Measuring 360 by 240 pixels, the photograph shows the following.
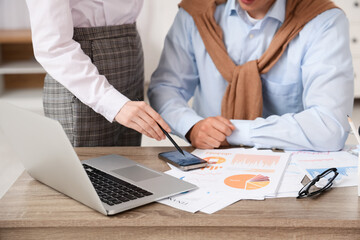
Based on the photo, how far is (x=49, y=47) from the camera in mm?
1303

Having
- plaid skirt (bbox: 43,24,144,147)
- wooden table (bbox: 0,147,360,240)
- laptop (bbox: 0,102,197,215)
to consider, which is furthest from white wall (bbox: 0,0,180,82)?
wooden table (bbox: 0,147,360,240)

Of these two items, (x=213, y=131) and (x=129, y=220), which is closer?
(x=129, y=220)

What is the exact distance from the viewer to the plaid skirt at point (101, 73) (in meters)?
1.49

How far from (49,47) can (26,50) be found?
11.1 feet

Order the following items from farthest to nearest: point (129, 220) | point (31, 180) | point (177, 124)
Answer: point (177, 124) → point (31, 180) → point (129, 220)

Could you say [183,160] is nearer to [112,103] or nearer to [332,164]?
[112,103]

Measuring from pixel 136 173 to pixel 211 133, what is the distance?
311 mm

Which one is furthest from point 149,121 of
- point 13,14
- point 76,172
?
point 13,14

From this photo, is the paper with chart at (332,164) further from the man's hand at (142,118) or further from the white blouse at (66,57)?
the white blouse at (66,57)

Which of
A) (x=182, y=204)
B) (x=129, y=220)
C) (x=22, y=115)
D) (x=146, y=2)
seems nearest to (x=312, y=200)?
(x=182, y=204)

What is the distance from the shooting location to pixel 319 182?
3.54 feet

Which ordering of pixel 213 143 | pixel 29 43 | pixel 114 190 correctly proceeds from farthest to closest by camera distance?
pixel 29 43 < pixel 213 143 < pixel 114 190

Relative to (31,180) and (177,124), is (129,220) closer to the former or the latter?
(31,180)

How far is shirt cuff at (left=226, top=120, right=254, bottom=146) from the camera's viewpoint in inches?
55.3
